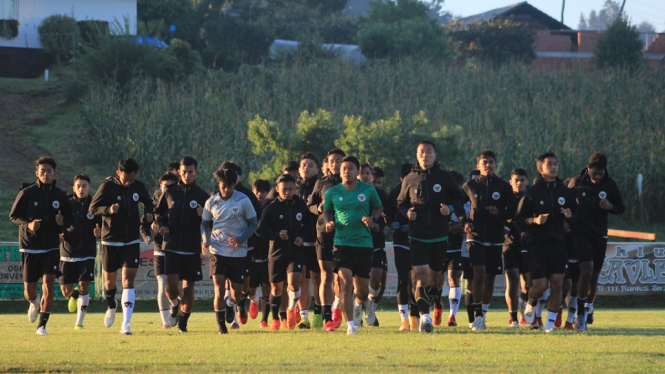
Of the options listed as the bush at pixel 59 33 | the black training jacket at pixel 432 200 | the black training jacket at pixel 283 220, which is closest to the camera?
the black training jacket at pixel 432 200

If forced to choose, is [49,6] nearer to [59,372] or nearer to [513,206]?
[513,206]

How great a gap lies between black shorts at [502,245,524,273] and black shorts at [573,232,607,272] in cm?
82

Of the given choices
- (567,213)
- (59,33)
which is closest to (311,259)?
(567,213)

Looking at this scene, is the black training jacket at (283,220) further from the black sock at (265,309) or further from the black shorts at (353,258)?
the black sock at (265,309)

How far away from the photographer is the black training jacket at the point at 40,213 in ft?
44.4

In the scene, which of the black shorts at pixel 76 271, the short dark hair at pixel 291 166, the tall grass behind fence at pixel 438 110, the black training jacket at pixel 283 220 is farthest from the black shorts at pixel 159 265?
the tall grass behind fence at pixel 438 110

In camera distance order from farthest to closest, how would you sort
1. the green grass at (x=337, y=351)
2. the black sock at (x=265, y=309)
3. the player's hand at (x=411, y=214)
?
the black sock at (x=265, y=309) < the player's hand at (x=411, y=214) < the green grass at (x=337, y=351)

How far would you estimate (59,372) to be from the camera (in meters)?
8.91

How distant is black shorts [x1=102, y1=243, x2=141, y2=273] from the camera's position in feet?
43.8

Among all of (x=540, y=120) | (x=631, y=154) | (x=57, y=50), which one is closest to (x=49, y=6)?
(x=57, y=50)

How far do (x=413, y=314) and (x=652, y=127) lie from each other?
4023cm

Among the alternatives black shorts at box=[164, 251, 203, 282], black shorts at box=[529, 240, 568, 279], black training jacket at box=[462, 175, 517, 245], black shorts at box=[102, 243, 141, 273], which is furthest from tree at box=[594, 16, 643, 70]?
black shorts at box=[102, 243, 141, 273]

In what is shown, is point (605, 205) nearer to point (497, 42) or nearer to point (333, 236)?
point (333, 236)

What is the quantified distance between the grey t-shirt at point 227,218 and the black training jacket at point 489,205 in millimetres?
Answer: 3104
